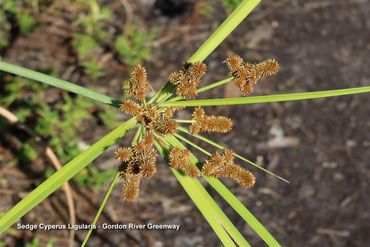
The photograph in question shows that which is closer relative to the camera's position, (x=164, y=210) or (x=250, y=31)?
(x=164, y=210)

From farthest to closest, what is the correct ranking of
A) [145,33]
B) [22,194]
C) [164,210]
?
[145,33] → [164,210] → [22,194]

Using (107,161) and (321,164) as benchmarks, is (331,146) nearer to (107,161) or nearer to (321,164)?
→ (321,164)

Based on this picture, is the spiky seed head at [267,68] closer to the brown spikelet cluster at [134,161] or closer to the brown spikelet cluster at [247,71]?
the brown spikelet cluster at [247,71]

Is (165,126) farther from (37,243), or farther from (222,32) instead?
(37,243)

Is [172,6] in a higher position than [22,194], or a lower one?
higher

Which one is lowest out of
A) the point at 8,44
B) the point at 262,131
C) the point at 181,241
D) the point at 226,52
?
the point at 181,241

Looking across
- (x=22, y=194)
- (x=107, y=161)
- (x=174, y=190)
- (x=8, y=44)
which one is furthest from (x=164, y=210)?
(x=8, y=44)

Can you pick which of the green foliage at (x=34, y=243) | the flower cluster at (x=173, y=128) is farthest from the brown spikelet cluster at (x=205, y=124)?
the green foliage at (x=34, y=243)

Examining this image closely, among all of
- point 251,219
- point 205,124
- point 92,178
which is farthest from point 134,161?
point 92,178

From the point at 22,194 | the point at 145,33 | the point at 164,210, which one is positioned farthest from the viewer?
the point at 145,33
